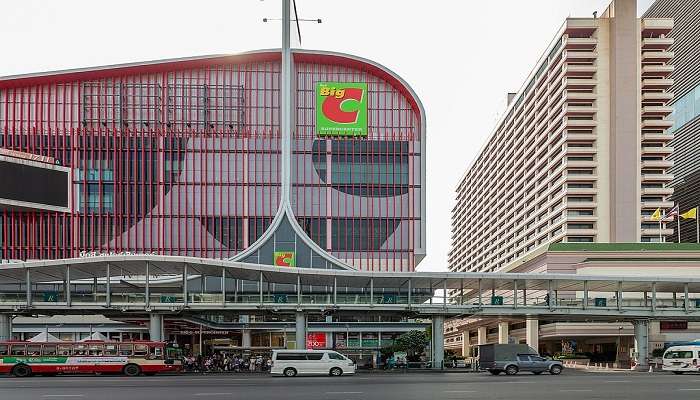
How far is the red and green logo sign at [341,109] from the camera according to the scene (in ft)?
342

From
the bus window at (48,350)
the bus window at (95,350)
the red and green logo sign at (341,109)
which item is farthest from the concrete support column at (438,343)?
the red and green logo sign at (341,109)

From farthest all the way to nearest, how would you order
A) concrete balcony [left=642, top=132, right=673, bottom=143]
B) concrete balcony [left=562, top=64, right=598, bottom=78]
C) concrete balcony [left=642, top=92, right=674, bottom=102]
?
concrete balcony [left=562, top=64, right=598, bottom=78] < concrete balcony [left=642, top=132, right=673, bottom=143] < concrete balcony [left=642, top=92, right=674, bottom=102]

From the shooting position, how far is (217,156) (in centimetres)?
10469

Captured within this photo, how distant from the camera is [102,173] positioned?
104 meters

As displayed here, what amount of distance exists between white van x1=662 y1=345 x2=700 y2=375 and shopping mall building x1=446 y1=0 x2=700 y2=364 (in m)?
33.6

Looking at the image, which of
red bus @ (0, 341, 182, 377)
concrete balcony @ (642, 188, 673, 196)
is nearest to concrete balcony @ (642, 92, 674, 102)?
concrete balcony @ (642, 188, 673, 196)

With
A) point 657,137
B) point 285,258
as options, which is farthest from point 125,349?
point 657,137

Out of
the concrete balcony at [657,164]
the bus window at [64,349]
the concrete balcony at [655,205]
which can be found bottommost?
the bus window at [64,349]

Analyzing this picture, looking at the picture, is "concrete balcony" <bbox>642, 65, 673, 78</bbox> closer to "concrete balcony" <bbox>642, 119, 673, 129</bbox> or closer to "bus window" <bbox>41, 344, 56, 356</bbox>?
"concrete balcony" <bbox>642, 119, 673, 129</bbox>

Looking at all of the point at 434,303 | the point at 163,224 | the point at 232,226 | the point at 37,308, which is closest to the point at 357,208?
the point at 232,226

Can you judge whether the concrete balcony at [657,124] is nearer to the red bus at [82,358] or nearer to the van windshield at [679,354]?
the van windshield at [679,354]

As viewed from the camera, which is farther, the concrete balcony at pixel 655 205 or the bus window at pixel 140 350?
the concrete balcony at pixel 655 205

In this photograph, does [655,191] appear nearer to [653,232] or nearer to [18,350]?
[653,232]

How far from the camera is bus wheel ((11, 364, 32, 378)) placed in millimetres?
50250
